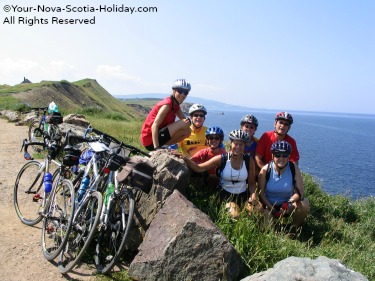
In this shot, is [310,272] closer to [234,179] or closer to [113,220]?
[113,220]

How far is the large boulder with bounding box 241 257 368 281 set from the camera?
3.44 meters

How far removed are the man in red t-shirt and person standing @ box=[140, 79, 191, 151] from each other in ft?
5.13

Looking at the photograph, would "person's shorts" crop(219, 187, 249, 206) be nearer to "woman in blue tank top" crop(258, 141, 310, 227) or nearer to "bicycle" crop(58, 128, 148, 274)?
"woman in blue tank top" crop(258, 141, 310, 227)

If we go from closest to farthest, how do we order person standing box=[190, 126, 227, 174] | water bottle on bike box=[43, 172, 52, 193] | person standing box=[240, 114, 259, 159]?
water bottle on bike box=[43, 172, 52, 193] → person standing box=[190, 126, 227, 174] → person standing box=[240, 114, 259, 159]

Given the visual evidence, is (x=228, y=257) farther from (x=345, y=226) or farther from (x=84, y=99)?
(x=84, y=99)

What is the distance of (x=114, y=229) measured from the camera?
4.66m

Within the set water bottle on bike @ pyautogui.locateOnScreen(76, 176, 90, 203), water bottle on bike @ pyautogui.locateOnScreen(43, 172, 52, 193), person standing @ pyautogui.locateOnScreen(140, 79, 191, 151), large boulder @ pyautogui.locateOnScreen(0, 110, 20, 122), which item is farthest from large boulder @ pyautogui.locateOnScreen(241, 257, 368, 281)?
large boulder @ pyautogui.locateOnScreen(0, 110, 20, 122)

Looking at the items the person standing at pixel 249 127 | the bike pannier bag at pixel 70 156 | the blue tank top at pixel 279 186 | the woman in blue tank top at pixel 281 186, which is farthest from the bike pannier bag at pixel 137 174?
the person standing at pixel 249 127

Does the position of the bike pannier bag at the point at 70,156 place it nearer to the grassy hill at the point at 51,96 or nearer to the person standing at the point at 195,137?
the person standing at the point at 195,137

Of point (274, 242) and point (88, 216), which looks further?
point (274, 242)

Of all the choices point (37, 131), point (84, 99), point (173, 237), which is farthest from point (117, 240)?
point (84, 99)

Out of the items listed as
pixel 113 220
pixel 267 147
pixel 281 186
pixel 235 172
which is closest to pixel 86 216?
pixel 113 220

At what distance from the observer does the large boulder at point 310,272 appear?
3.44m

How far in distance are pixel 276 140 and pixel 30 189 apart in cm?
471
